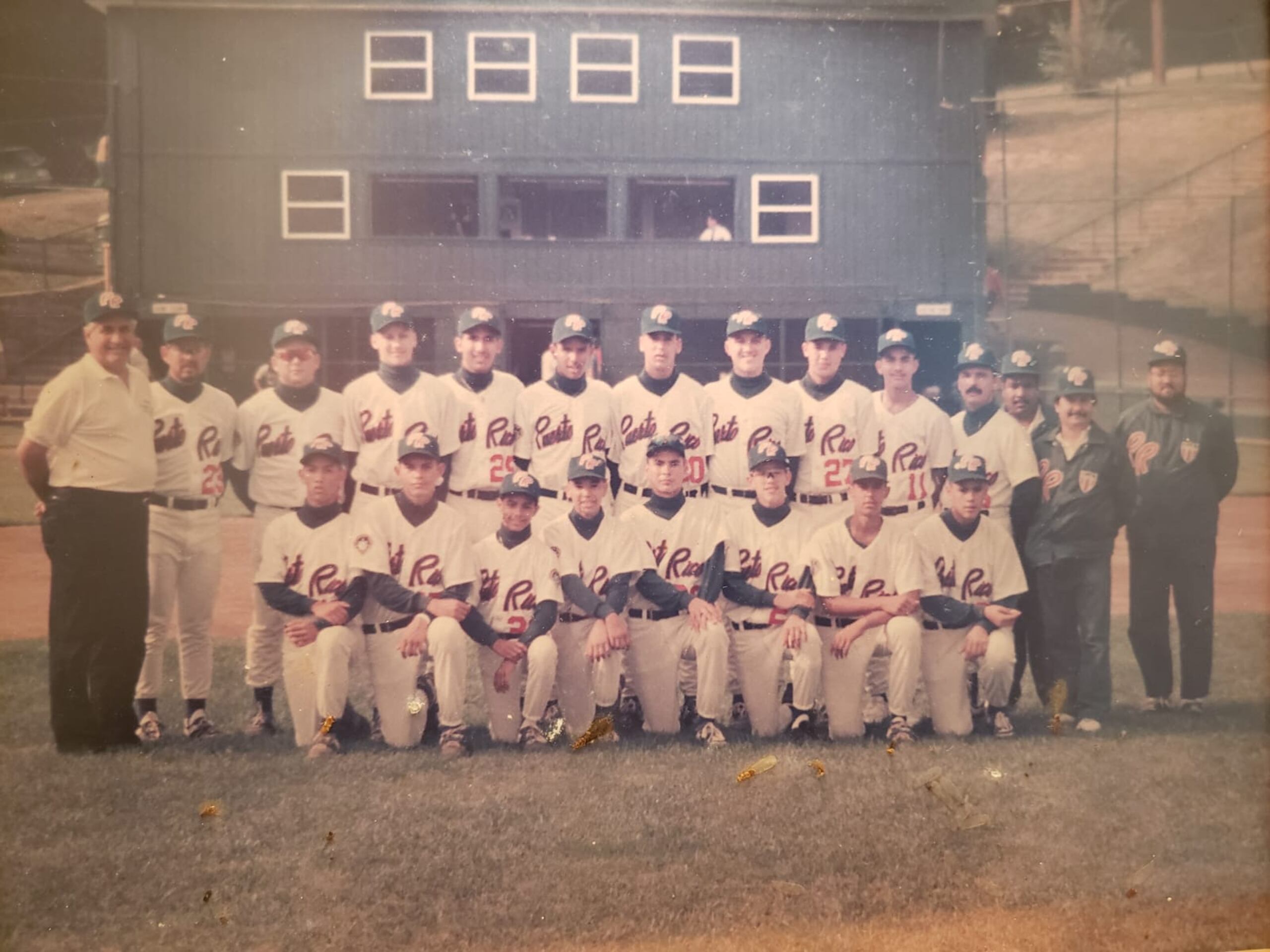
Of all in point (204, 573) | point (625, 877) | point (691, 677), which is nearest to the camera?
point (625, 877)

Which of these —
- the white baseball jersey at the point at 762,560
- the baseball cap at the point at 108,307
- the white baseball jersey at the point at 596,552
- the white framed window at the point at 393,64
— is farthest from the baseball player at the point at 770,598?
the baseball cap at the point at 108,307

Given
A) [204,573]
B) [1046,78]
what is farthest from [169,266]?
[1046,78]

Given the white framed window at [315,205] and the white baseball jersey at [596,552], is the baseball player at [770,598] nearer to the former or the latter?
the white baseball jersey at [596,552]

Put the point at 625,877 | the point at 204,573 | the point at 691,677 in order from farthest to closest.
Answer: the point at 691,677, the point at 204,573, the point at 625,877

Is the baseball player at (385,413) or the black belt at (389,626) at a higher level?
the baseball player at (385,413)

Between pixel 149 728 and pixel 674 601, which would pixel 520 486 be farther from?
pixel 149 728

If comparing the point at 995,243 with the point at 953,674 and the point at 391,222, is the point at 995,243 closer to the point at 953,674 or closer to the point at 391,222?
the point at 953,674
